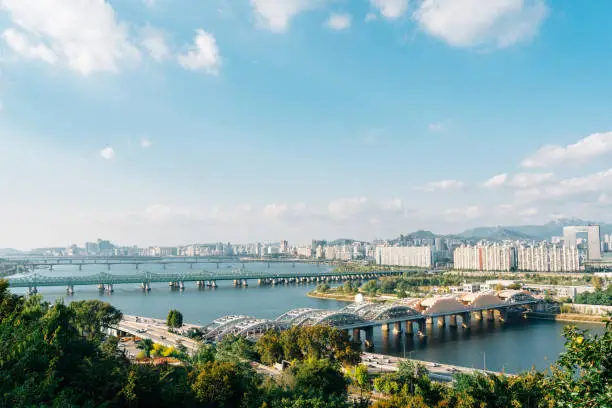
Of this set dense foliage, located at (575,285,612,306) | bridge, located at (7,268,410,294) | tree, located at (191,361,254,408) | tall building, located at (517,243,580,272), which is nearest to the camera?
tree, located at (191,361,254,408)

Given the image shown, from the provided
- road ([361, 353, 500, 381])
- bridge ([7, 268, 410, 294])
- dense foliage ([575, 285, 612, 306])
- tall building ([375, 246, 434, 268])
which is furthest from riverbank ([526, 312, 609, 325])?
tall building ([375, 246, 434, 268])

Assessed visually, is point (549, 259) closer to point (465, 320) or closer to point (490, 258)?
point (490, 258)

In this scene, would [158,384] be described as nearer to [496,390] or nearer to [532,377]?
[496,390]

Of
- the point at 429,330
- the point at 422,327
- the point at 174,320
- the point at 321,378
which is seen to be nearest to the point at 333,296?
the point at 429,330

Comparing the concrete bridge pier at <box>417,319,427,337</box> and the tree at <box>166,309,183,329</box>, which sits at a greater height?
the tree at <box>166,309,183,329</box>

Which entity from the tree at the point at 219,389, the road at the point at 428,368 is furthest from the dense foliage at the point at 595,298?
the tree at the point at 219,389

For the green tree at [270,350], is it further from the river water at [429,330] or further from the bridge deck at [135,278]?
the bridge deck at [135,278]

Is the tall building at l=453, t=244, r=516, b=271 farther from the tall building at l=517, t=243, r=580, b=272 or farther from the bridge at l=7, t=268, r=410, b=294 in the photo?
the bridge at l=7, t=268, r=410, b=294
